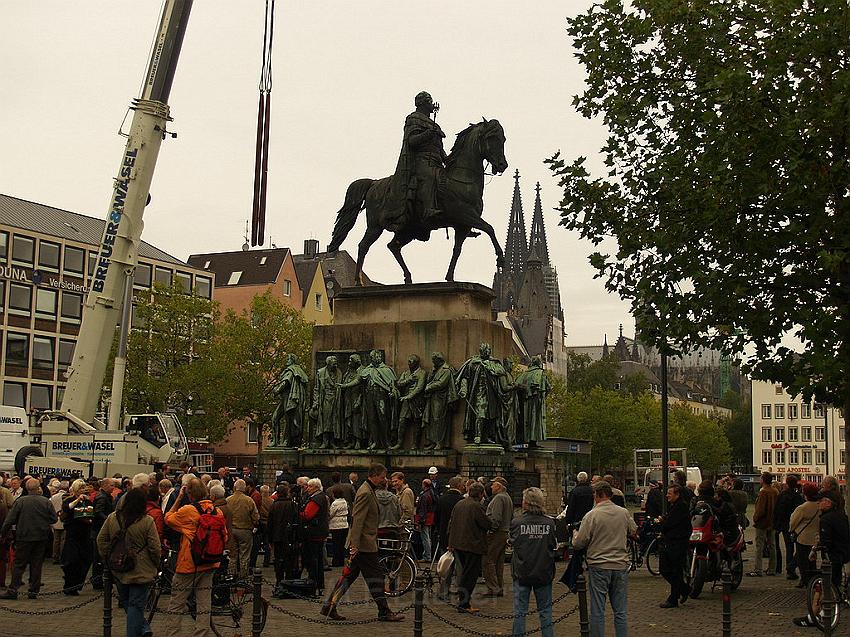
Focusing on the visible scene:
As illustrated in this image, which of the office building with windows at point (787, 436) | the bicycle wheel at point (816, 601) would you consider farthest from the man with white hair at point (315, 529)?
the office building with windows at point (787, 436)

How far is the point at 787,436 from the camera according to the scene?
124 metres

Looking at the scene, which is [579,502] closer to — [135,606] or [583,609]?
[583,609]

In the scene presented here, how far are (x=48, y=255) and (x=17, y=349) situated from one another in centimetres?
535

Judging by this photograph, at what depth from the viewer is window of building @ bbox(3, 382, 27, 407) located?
65875mm

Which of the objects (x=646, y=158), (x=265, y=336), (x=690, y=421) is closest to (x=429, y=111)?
(x=646, y=158)

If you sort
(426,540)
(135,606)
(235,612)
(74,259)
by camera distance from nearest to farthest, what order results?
(135,606) < (235,612) < (426,540) < (74,259)

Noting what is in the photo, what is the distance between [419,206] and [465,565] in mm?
13750

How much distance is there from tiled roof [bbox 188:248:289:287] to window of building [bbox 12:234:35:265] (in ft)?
60.1

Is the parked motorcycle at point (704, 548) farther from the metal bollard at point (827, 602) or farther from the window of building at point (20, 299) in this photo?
the window of building at point (20, 299)

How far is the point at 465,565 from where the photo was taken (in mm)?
16438

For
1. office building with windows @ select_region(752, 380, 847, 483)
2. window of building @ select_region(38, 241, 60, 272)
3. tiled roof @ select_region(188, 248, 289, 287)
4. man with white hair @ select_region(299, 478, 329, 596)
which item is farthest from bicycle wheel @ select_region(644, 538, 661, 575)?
office building with windows @ select_region(752, 380, 847, 483)

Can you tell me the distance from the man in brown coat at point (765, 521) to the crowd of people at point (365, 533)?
33 mm

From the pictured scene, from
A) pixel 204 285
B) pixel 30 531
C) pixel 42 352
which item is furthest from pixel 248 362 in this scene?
pixel 30 531

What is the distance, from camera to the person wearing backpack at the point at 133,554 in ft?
42.1
